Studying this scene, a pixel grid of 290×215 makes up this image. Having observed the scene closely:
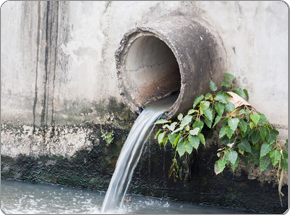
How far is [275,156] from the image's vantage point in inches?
139

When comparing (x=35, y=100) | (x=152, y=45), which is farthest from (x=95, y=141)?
(x=152, y=45)

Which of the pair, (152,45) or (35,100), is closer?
(152,45)

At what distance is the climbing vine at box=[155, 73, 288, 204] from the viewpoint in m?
3.55

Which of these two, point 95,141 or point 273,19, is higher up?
point 273,19

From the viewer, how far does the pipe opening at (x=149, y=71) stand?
13.6ft

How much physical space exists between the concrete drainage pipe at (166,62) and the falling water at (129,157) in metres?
0.19

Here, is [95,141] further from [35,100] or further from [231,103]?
[231,103]

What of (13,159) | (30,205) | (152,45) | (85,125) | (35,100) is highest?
(152,45)

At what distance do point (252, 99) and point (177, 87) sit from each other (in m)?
1.21

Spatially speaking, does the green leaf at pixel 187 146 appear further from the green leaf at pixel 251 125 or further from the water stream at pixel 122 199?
Result: the green leaf at pixel 251 125

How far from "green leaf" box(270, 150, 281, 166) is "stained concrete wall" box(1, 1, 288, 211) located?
564 mm

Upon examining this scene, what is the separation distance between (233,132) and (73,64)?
8.12 feet

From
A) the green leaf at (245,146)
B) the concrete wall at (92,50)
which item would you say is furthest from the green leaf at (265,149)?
the concrete wall at (92,50)

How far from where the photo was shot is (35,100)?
5.18 metres
